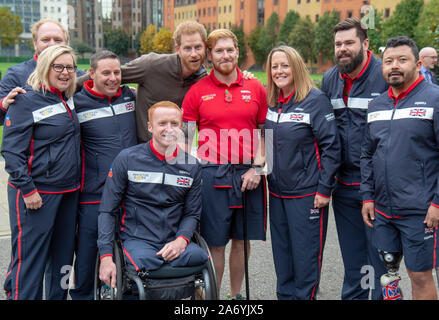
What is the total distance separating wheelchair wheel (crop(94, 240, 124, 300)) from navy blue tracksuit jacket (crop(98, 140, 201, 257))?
0.54 feet

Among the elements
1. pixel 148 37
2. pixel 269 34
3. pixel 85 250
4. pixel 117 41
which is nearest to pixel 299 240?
pixel 85 250

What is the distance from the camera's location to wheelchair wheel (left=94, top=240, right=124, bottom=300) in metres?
2.76

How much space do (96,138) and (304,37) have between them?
78.7m

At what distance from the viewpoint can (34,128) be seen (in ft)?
10.6

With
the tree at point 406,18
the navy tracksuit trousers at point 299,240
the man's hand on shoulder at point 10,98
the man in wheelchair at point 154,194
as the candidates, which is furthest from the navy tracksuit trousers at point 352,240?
the tree at point 406,18

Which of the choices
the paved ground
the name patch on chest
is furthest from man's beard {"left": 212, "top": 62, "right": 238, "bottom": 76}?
the paved ground

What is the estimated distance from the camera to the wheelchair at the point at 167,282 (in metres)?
2.84

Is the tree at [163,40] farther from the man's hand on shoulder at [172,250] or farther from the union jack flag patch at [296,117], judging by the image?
the man's hand on shoulder at [172,250]

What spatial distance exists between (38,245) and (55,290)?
52cm

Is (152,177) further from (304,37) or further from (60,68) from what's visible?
(304,37)

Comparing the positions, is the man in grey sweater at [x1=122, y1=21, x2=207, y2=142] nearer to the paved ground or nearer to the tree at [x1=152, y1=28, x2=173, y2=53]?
the paved ground
